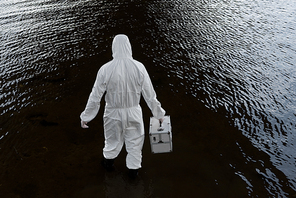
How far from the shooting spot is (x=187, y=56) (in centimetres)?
735

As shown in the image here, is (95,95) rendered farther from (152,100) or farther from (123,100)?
(152,100)

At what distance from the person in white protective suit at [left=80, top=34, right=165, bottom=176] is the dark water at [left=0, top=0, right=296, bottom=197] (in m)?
0.53

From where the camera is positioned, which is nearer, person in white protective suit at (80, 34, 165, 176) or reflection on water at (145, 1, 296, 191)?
person in white protective suit at (80, 34, 165, 176)

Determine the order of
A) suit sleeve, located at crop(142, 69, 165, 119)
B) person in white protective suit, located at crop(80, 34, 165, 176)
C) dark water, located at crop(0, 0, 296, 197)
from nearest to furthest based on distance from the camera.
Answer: person in white protective suit, located at crop(80, 34, 165, 176) → suit sleeve, located at crop(142, 69, 165, 119) → dark water, located at crop(0, 0, 296, 197)

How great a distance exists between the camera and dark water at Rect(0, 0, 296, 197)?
16.2 feet

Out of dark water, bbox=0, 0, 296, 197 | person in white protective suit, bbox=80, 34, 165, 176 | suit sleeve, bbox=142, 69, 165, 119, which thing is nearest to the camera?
person in white protective suit, bbox=80, 34, 165, 176

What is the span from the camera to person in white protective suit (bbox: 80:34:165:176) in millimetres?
3678

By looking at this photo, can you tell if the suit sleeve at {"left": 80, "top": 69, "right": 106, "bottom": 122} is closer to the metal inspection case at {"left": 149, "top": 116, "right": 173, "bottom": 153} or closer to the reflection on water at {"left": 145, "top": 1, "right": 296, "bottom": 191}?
the metal inspection case at {"left": 149, "top": 116, "right": 173, "bottom": 153}

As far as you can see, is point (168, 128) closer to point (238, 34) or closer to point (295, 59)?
point (295, 59)

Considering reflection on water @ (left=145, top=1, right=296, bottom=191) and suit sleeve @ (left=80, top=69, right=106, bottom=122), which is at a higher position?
suit sleeve @ (left=80, top=69, right=106, bottom=122)

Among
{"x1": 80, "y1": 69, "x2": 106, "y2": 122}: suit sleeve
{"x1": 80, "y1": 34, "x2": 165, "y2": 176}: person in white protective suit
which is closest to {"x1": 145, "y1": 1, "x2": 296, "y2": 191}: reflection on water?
{"x1": 80, "y1": 34, "x2": 165, "y2": 176}: person in white protective suit

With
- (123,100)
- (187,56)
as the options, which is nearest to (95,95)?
(123,100)

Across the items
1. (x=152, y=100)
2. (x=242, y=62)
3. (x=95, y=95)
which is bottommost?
(x=242, y=62)

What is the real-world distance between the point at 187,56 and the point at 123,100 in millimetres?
3921
